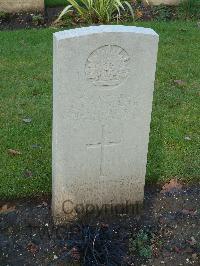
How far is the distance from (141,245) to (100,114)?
111 centimetres

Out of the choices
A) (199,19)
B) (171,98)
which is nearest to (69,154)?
(171,98)

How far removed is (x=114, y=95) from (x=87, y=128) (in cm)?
33

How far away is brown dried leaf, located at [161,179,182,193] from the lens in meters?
4.74

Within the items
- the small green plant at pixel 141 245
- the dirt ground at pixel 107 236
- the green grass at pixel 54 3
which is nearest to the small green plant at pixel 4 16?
the green grass at pixel 54 3

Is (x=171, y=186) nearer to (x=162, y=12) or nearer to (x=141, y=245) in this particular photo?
(x=141, y=245)

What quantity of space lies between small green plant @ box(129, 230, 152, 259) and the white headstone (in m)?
0.37

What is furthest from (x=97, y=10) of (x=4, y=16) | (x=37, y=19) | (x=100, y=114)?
(x=100, y=114)

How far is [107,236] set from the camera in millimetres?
3945

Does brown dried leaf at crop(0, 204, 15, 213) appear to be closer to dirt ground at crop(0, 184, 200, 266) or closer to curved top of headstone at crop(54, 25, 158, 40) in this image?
dirt ground at crop(0, 184, 200, 266)

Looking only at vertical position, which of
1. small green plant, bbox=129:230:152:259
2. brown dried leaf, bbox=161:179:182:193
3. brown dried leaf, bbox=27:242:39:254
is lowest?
brown dried leaf, bbox=27:242:39:254

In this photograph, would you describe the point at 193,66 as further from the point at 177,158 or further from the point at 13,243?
the point at 13,243

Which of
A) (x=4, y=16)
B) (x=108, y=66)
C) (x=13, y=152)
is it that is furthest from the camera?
(x=4, y=16)

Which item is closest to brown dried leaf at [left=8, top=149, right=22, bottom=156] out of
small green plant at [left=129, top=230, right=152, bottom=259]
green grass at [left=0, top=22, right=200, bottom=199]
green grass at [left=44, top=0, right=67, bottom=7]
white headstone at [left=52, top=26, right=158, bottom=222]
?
green grass at [left=0, top=22, right=200, bottom=199]

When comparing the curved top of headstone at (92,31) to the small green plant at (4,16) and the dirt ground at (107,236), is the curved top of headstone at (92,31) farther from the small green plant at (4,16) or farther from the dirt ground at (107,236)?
the small green plant at (4,16)
